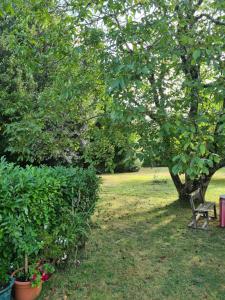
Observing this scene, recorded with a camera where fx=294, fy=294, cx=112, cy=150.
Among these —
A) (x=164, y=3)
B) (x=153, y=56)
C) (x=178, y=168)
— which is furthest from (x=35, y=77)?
(x=178, y=168)

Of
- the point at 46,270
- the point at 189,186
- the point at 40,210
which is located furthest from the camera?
the point at 189,186

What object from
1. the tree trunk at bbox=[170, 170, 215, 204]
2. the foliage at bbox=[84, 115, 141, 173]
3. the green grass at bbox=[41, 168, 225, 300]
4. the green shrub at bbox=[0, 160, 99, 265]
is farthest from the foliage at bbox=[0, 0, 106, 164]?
the tree trunk at bbox=[170, 170, 215, 204]

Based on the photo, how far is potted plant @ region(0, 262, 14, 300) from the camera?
123 inches

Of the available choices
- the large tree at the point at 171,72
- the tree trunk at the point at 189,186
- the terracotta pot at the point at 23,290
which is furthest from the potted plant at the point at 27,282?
the tree trunk at the point at 189,186

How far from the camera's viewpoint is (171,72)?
5.47 meters

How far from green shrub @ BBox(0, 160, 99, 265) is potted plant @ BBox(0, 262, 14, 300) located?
167 mm

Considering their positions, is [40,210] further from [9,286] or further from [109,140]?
[109,140]

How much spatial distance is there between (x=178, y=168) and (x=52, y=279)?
2564 mm

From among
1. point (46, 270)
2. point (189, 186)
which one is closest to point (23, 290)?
point (46, 270)

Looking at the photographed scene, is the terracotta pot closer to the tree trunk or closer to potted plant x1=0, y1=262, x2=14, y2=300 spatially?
potted plant x1=0, y1=262, x2=14, y2=300

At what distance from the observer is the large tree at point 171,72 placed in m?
3.04

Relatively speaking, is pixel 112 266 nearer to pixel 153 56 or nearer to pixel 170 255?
pixel 170 255

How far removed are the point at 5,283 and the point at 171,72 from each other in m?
4.32

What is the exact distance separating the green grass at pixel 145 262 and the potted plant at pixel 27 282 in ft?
0.88
